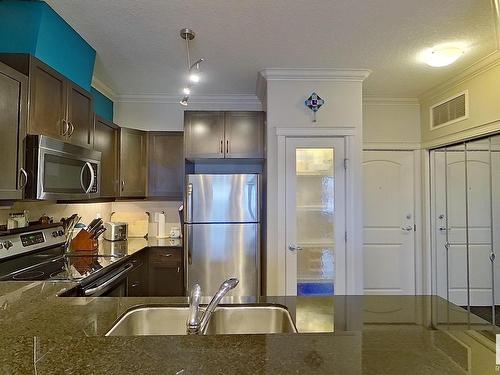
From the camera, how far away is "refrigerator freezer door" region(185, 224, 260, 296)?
10.7ft

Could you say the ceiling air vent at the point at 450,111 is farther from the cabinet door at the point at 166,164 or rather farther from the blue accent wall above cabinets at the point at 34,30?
the blue accent wall above cabinets at the point at 34,30

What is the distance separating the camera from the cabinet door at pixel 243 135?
3.56 metres

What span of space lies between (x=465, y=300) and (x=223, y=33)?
3.74m

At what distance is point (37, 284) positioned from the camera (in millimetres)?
1689

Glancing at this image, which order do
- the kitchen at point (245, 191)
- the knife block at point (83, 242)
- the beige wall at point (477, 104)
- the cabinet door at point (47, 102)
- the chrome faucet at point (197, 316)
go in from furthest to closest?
the knife block at point (83, 242) → the beige wall at point (477, 104) → the cabinet door at point (47, 102) → the chrome faucet at point (197, 316) → the kitchen at point (245, 191)

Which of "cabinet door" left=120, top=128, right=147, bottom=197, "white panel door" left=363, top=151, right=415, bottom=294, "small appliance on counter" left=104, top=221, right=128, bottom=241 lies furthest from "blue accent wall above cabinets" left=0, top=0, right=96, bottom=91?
"white panel door" left=363, top=151, right=415, bottom=294

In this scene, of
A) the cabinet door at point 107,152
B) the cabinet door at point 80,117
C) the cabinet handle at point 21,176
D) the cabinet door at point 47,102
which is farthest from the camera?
the cabinet door at point 107,152

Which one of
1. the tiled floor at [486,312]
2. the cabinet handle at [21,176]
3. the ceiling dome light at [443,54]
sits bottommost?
the tiled floor at [486,312]

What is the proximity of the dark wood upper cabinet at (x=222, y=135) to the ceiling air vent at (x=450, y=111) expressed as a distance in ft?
6.44

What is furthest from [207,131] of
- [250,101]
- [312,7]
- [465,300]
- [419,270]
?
[465,300]

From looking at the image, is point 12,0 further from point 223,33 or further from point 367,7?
point 367,7

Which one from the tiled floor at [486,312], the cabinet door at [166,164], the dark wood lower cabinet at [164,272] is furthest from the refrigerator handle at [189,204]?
the tiled floor at [486,312]

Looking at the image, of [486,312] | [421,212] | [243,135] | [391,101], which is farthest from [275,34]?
[486,312]

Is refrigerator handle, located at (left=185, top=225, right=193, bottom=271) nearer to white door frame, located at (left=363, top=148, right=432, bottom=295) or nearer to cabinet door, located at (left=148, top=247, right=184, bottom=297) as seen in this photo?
cabinet door, located at (left=148, top=247, right=184, bottom=297)
